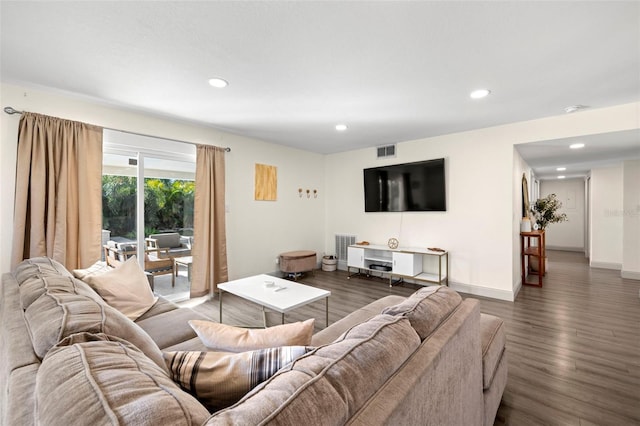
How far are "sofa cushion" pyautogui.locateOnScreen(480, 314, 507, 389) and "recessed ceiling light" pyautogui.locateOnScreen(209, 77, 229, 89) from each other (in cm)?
278

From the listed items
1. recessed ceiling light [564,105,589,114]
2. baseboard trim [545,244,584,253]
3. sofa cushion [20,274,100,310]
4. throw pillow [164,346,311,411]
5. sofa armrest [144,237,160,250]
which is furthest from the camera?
baseboard trim [545,244,584,253]

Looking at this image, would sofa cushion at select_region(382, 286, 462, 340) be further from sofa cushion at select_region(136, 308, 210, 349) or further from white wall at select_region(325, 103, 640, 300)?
white wall at select_region(325, 103, 640, 300)

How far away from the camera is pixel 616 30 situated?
179 centimetres

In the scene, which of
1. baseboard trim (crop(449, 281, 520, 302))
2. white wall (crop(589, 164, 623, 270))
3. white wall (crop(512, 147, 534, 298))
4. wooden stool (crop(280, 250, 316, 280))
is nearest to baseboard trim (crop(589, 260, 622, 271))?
white wall (crop(589, 164, 623, 270))

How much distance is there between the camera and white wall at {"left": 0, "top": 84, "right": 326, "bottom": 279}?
2.60 m

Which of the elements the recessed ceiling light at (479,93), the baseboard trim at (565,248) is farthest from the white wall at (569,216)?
the recessed ceiling light at (479,93)

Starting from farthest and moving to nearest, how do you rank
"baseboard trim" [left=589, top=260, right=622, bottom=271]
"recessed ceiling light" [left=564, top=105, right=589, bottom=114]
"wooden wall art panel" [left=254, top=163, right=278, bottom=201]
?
"baseboard trim" [left=589, top=260, right=622, bottom=271]
"wooden wall art panel" [left=254, top=163, right=278, bottom=201]
"recessed ceiling light" [left=564, top=105, right=589, bottom=114]

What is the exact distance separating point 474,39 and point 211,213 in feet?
11.4

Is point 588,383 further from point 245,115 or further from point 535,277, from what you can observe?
point 245,115

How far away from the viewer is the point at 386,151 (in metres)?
4.96

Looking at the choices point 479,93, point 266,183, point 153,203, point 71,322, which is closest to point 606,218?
point 479,93

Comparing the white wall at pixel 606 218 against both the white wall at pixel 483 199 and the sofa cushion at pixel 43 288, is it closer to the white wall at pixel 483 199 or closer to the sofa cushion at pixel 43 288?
the white wall at pixel 483 199

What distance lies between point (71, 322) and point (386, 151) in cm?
476

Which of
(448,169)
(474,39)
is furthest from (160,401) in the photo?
(448,169)
